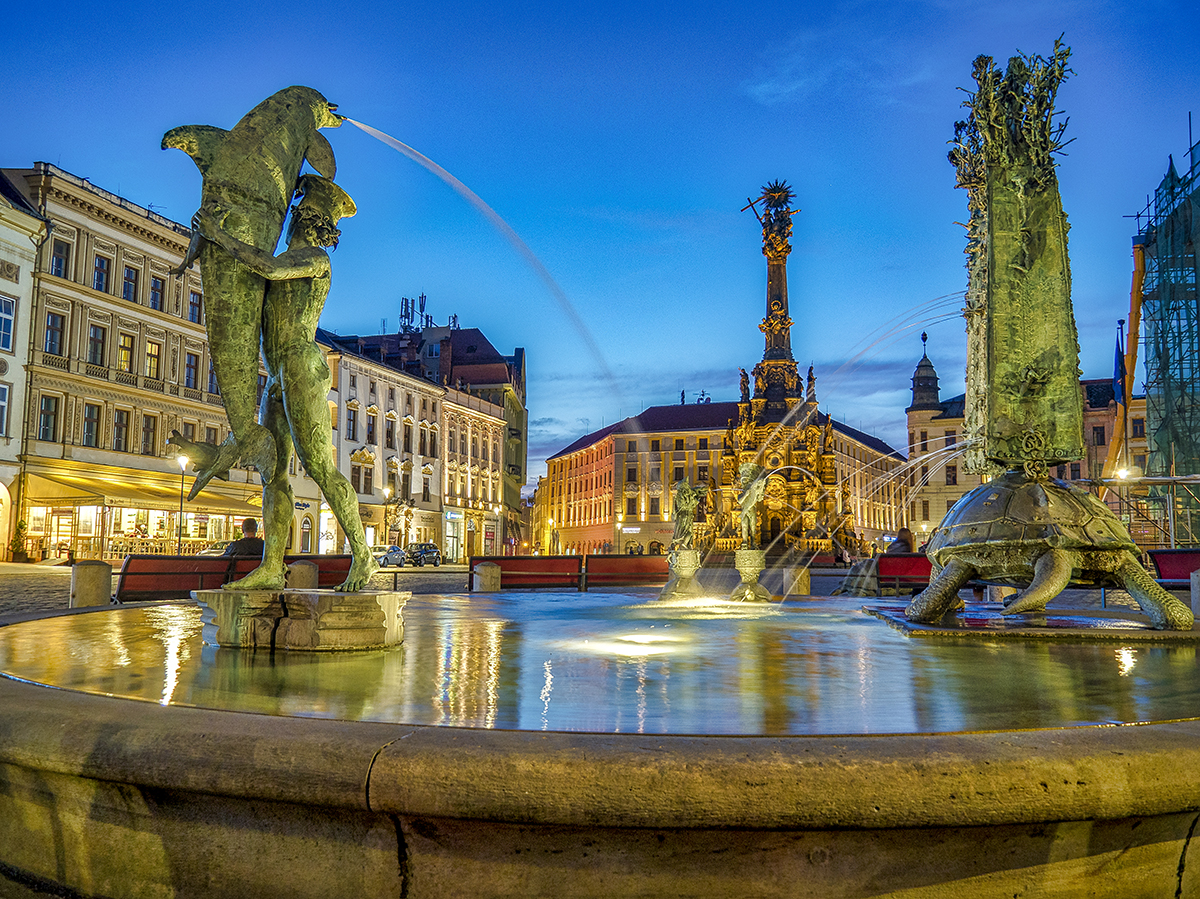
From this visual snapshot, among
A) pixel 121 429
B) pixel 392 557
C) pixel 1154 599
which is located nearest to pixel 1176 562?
pixel 1154 599

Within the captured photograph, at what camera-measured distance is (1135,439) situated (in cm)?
6322

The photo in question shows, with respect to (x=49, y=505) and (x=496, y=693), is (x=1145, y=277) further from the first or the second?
(x=49, y=505)

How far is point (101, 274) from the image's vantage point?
37.1m

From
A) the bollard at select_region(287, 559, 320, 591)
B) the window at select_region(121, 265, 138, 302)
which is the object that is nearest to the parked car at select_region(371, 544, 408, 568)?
the window at select_region(121, 265, 138, 302)

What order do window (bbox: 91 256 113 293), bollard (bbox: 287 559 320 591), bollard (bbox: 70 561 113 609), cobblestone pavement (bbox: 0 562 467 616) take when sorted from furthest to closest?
window (bbox: 91 256 113 293), cobblestone pavement (bbox: 0 562 467 616), bollard (bbox: 287 559 320 591), bollard (bbox: 70 561 113 609)

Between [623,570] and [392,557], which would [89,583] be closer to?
[623,570]

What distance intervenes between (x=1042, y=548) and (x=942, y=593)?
0.82m

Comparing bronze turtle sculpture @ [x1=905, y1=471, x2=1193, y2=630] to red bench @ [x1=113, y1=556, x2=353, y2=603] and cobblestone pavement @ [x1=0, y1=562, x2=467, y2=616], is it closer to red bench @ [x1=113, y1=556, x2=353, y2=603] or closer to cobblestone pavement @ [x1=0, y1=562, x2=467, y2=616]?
cobblestone pavement @ [x1=0, y1=562, x2=467, y2=616]

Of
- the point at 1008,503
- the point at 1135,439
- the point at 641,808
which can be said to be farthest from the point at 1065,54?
the point at 1135,439

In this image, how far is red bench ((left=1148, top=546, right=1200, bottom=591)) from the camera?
14219 millimetres

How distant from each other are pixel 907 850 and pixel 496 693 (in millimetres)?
1772

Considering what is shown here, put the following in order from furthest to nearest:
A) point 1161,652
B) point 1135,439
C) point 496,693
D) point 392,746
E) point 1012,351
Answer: point 1135,439
point 1012,351
point 1161,652
point 496,693
point 392,746

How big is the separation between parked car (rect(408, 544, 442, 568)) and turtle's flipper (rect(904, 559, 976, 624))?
39.9m

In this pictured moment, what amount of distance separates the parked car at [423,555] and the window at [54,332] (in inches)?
704
